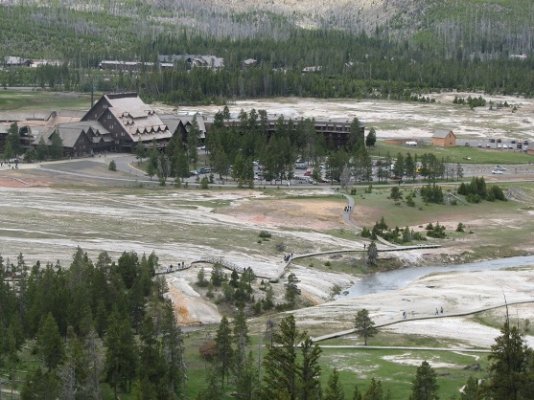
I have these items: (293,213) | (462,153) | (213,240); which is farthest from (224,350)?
(462,153)

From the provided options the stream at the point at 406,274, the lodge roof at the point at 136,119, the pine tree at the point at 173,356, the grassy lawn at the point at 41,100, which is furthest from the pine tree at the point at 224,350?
the grassy lawn at the point at 41,100

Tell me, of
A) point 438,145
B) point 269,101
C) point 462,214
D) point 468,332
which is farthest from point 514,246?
point 269,101

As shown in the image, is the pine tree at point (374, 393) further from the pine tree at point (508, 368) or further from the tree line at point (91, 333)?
the tree line at point (91, 333)

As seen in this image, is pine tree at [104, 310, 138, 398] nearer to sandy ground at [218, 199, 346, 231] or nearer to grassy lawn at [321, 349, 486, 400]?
grassy lawn at [321, 349, 486, 400]

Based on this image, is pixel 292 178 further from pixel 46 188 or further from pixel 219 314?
pixel 219 314

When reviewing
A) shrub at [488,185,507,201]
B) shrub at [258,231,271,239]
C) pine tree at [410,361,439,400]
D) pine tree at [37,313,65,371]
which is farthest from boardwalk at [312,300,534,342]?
shrub at [488,185,507,201]

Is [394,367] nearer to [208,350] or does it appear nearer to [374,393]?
[208,350]
